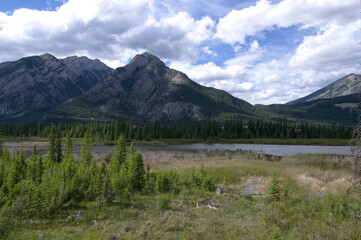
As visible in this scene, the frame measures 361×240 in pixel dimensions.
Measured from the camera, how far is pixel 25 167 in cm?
2128

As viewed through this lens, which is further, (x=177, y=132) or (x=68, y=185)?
(x=177, y=132)

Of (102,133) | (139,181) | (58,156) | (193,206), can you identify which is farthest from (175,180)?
(102,133)

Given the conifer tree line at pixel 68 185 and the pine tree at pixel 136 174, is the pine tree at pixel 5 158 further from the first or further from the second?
the pine tree at pixel 136 174

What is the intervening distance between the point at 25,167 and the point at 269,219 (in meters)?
21.9

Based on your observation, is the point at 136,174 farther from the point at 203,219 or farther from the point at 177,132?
the point at 177,132

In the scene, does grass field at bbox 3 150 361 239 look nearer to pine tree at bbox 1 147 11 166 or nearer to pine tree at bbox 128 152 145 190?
pine tree at bbox 128 152 145 190

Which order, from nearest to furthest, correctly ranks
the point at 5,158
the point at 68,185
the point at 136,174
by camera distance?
1. the point at 68,185
2. the point at 136,174
3. the point at 5,158

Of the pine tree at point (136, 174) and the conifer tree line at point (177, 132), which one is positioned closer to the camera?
the pine tree at point (136, 174)

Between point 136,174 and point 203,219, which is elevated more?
point 136,174

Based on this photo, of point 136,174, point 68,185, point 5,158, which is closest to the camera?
point 68,185

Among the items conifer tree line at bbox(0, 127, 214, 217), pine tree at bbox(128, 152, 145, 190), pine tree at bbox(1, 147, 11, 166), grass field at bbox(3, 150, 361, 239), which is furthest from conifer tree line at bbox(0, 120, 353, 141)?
grass field at bbox(3, 150, 361, 239)

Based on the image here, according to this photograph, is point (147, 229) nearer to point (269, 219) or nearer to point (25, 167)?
point (269, 219)

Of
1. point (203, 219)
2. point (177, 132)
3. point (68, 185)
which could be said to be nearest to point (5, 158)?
point (68, 185)

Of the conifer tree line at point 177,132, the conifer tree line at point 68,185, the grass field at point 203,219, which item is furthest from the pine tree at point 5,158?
the conifer tree line at point 177,132
